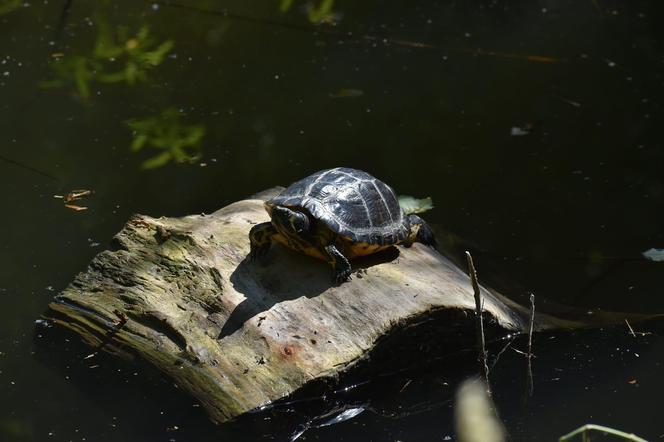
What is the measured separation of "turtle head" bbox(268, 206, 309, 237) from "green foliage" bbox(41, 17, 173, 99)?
320 centimetres

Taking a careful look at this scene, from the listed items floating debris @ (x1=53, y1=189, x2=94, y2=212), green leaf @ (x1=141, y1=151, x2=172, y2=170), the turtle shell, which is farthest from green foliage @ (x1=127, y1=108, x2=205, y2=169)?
the turtle shell

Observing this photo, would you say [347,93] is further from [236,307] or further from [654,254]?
[236,307]

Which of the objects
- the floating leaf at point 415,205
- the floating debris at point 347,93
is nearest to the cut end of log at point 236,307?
the floating leaf at point 415,205

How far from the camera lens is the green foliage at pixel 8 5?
7872mm

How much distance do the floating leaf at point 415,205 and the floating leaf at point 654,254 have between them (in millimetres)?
1226

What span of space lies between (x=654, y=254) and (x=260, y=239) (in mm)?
2275

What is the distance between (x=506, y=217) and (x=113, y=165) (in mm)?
2473

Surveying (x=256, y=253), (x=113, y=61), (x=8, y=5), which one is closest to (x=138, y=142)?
(x=113, y=61)

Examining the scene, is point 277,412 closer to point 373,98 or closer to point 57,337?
point 57,337

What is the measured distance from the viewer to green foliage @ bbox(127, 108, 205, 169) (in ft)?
19.1

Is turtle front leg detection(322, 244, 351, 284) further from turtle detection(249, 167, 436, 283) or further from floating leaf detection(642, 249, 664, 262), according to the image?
floating leaf detection(642, 249, 664, 262)

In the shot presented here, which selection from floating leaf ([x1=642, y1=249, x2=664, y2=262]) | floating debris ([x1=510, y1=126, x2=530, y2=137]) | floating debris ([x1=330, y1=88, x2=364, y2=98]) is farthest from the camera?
floating debris ([x1=330, y1=88, x2=364, y2=98])

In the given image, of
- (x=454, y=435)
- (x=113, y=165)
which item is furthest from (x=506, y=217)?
(x=113, y=165)

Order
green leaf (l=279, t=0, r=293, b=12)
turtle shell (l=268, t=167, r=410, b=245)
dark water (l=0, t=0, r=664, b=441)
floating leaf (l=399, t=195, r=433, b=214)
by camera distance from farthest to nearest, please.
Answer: green leaf (l=279, t=0, r=293, b=12) → floating leaf (l=399, t=195, r=433, b=214) → turtle shell (l=268, t=167, r=410, b=245) → dark water (l=0, t=0, r=664, b=441)
